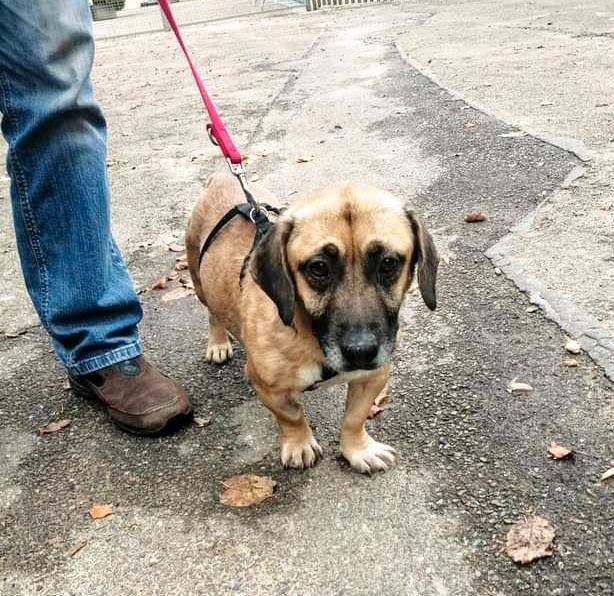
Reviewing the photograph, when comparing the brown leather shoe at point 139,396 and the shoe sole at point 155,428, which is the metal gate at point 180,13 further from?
the shoe sole at point 155,428

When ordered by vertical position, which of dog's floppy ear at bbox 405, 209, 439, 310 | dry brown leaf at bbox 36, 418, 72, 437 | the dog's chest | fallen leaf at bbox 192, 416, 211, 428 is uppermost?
dog's floppy ear at bbox 405, 209, 439, 310

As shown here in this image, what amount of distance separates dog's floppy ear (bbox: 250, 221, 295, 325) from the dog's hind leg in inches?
45.3

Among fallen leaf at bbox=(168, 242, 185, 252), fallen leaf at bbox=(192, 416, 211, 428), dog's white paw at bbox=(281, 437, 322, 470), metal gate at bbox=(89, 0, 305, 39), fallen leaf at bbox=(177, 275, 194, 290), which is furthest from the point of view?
metal gate at bbox=(89, 0, 305, 39)

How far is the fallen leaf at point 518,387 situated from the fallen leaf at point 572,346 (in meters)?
0.33

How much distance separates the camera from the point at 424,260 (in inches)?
104

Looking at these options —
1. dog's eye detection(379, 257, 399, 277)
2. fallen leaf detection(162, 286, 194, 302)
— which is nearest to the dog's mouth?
dog's eye detection(379, 257, 399, 277)

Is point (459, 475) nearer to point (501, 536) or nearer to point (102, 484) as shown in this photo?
point (501, 536)

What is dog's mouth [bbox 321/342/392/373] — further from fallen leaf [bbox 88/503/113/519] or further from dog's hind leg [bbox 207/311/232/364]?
dog's hind leg [bbox 207/311/232/364]

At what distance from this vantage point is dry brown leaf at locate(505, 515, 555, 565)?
7.43 ft

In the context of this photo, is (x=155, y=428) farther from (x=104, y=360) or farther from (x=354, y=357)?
(x=354, y=357)

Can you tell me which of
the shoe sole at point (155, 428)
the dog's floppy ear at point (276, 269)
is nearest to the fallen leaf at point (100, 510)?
the shoe sole at point (155, 428)

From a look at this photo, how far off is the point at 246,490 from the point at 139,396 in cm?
72

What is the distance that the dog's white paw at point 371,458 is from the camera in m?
2.77

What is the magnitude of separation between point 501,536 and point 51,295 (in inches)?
83.9
